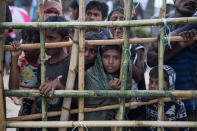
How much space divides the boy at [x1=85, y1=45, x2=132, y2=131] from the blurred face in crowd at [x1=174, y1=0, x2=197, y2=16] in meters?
0.59

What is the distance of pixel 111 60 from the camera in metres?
2.30

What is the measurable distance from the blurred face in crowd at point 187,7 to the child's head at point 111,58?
585 mm

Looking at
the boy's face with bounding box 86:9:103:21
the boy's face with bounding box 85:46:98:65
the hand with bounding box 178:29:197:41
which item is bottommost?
the boy's face with bounding box 85:46:98:65

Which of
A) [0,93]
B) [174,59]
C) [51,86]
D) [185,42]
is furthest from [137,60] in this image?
[0,93]

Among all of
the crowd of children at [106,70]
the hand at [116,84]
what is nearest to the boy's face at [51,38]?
the crowd of children at [106,70]

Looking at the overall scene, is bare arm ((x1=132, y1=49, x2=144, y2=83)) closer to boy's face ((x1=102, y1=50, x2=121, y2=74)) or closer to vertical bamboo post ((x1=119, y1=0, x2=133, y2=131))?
boy's face ((x1=102, y1=50, x2=121, y2=74))

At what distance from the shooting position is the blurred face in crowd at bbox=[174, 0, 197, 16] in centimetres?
230

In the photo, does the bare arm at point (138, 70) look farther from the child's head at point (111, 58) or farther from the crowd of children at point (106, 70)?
the child's head at point (111, 58)

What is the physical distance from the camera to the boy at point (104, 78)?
7.22 ft

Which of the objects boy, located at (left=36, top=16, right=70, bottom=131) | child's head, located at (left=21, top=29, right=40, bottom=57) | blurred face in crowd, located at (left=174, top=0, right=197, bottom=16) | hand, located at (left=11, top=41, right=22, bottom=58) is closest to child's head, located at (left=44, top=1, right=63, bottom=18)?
child's head, located at (left=21, top=29, right=40, bottom=57)

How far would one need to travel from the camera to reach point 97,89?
7.19 feet

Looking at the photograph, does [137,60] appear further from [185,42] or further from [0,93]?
[0,93]

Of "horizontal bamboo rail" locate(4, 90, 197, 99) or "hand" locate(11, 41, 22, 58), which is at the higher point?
"hand" locate(11, 41, 22, 58)

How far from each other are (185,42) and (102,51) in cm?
65
